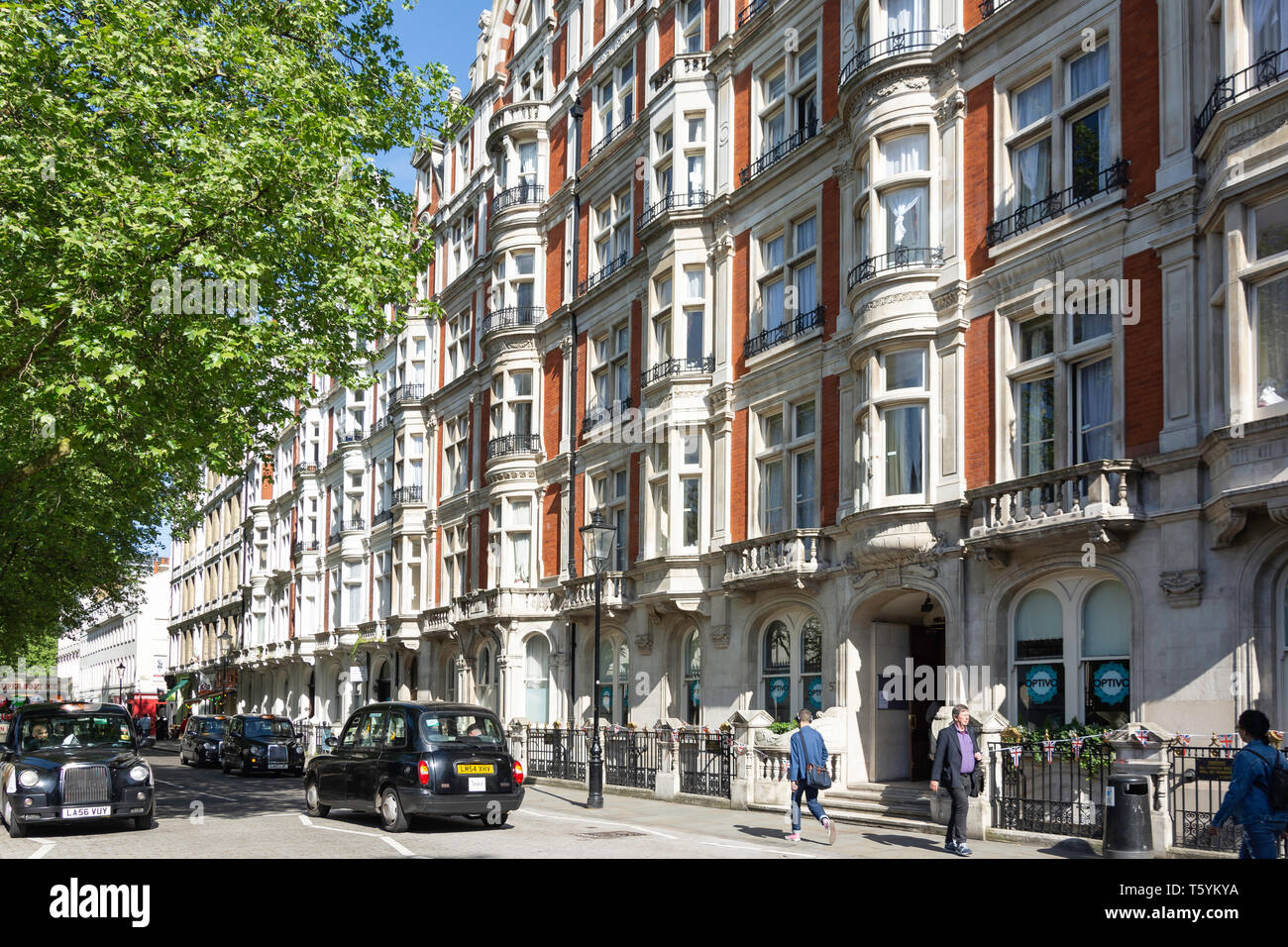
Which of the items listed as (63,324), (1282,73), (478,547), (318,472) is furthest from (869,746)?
(318,472)

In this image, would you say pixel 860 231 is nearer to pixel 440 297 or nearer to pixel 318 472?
pixel 440 297

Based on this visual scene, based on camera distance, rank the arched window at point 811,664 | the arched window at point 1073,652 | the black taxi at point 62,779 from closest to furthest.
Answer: the black taxi at point 62,779, the arched window at point 1073,652, the arched window at point 811,664

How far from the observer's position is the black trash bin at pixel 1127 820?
13859mm

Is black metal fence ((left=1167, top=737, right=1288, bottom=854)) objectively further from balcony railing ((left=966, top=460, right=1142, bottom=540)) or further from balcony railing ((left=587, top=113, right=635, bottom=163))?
balcony railing ((left=587, top=113, right=635, bottom=163))

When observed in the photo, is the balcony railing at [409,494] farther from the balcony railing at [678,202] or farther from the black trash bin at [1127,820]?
the black trash bin at [1127,820]

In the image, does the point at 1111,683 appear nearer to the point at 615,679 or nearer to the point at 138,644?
the point at 615,679

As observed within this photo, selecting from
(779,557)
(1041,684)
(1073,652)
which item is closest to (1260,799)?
(1073,652)

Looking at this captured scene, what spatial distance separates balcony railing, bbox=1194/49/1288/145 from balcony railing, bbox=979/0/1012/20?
5.31m

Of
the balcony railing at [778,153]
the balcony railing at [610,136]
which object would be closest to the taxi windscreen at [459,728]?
the balcony railing at [778,153]

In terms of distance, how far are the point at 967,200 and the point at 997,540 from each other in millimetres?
6185

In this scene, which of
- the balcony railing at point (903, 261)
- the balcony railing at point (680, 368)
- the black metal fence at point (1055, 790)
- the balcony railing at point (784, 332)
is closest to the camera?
the black metal fence at point (1055, 790)

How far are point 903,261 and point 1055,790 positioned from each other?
377 inches

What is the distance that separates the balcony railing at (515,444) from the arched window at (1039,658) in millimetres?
20264

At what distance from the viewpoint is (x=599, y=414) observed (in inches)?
1359
